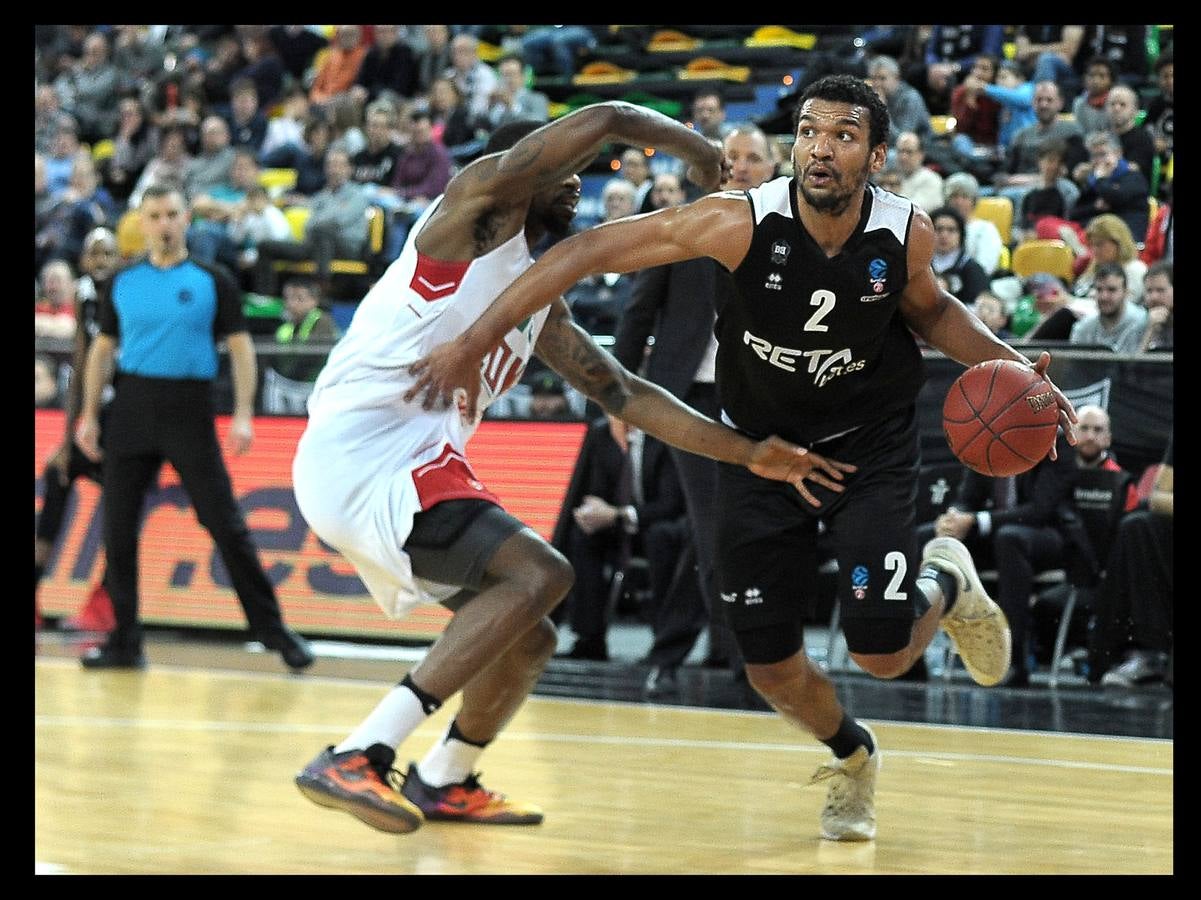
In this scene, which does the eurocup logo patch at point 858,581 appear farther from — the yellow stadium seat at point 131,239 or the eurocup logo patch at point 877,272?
the yellow stadium seat at point 131,239

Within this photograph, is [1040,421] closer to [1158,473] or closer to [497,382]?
[497,382]

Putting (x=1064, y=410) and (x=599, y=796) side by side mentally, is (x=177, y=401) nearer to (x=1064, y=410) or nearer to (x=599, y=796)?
(x=599, y=796)

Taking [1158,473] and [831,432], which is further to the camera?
[1158,473]

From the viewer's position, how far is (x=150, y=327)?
374 inches

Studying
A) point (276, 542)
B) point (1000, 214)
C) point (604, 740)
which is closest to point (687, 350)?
point (604, 740)

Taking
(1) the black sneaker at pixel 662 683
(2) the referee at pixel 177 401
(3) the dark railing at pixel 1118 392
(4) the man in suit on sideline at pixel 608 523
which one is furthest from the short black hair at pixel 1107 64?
(2) the referee at pixel 177 401

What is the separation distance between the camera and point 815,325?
16.4 ft

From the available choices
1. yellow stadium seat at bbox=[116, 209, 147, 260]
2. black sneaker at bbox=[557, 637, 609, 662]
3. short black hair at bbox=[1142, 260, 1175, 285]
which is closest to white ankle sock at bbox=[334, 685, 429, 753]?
black sneaker at bbox=[557, 637, 609, 662]

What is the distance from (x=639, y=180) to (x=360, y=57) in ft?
19.4

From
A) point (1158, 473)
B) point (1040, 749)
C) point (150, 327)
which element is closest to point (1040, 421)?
point (1040, 749)

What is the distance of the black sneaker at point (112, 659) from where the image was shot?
31.8 feet

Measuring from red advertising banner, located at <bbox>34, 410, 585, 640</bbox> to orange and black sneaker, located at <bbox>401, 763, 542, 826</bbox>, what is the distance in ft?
14.2

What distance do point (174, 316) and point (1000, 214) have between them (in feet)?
20.2

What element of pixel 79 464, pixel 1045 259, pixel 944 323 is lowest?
pixel 79 464
